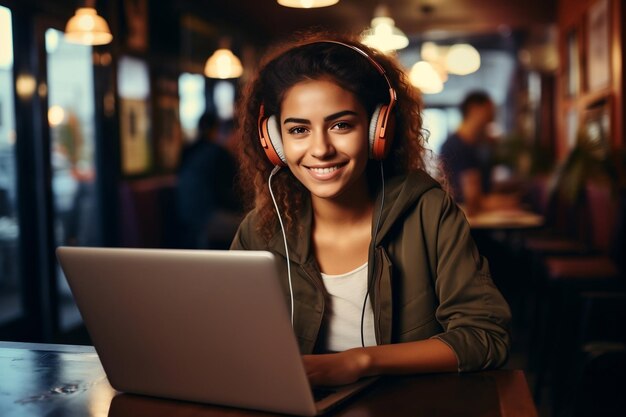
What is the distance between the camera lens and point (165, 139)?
6816mm

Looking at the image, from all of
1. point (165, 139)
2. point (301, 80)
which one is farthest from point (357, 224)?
point (165, 139)

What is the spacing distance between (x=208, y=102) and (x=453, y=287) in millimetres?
6868

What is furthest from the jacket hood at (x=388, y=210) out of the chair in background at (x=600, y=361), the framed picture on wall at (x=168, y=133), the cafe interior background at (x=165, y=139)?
the framed picture on wall at (x=168, y=133)

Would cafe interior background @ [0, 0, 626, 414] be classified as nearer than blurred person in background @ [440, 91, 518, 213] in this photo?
Yes

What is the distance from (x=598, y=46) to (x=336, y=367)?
529 centimetres

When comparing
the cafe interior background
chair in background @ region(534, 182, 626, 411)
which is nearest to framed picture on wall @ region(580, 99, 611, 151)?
the cafe interior background

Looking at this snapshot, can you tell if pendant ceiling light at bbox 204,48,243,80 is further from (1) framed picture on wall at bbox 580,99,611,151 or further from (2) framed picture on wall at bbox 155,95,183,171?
(1) framed picture on wall at bbox 580,99,611,151

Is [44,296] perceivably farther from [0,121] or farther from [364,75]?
[364,75]

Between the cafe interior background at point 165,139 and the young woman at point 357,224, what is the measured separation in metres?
0.29

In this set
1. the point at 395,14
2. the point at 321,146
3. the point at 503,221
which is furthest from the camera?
the point at 395,14

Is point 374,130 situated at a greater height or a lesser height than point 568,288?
greater

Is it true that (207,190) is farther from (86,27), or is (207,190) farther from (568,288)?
(568,288)

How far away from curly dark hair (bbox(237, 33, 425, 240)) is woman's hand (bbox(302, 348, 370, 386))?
0.51 m

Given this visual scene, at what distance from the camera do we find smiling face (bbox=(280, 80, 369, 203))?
155 centimetres
